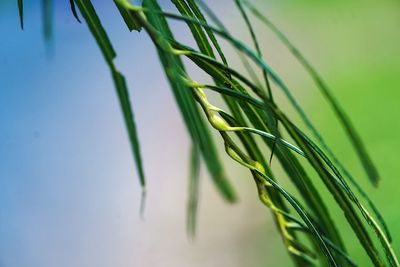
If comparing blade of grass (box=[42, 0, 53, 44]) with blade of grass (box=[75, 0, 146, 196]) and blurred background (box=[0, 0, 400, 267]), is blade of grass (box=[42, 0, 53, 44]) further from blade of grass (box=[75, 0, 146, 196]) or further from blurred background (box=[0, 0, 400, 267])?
blurred background (box=[0, 0, 400, 267])

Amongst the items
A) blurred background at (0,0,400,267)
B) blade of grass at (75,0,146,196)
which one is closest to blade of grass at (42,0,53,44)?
blade of grass at (75,0,146,196)

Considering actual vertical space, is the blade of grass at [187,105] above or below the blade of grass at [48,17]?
below

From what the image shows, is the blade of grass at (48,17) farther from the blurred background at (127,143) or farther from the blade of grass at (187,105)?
the blurred background at (127,143)

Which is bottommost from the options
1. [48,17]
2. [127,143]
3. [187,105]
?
[187,105]

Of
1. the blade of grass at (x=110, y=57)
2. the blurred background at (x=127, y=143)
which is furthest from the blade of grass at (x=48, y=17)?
the blurred background at (x=127, y=143)

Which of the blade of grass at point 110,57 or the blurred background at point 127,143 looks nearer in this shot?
the blade of grass at point 110,57

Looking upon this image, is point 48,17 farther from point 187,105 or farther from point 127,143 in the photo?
point 127,143

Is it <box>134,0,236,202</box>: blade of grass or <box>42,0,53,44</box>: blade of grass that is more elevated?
<box>42,0,53,44</box>: blade of grass

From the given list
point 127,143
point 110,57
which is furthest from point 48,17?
point 127,143
